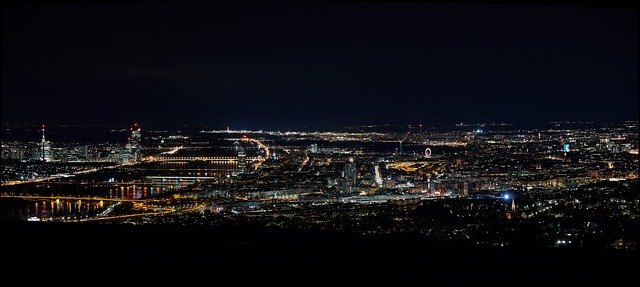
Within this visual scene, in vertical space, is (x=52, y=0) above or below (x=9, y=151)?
above

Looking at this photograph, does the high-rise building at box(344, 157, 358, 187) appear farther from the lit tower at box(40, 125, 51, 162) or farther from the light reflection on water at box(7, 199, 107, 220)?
the lit tower at box(40, 125, 51, 162)

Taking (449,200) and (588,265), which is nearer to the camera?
(588,265)

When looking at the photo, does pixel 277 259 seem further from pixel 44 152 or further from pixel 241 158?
pixel 241 158

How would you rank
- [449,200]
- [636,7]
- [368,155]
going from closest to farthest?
[636,7] → [449,200] → [368,155]

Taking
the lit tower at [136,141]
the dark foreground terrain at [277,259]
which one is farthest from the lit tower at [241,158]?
the dark foreground terrain at [277,259]

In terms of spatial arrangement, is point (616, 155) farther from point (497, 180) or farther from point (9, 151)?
point (9, 151)

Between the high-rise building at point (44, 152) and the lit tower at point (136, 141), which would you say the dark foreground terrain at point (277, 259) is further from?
the lit tower at point (136, 141)

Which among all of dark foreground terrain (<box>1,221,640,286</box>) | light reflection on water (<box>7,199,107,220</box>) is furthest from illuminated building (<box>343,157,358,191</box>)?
dark foreground terrain (<box>1,221,640,286</box>)

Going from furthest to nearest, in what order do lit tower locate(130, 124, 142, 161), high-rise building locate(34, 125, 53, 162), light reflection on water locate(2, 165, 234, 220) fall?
lit tower locate(130, 124, 142, 161), high-rise building locate(34, 125, 53, 162), light reflection on water locate(2, 165, 234, 220)

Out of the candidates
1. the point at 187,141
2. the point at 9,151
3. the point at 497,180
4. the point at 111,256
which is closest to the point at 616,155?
the point at 497,180
